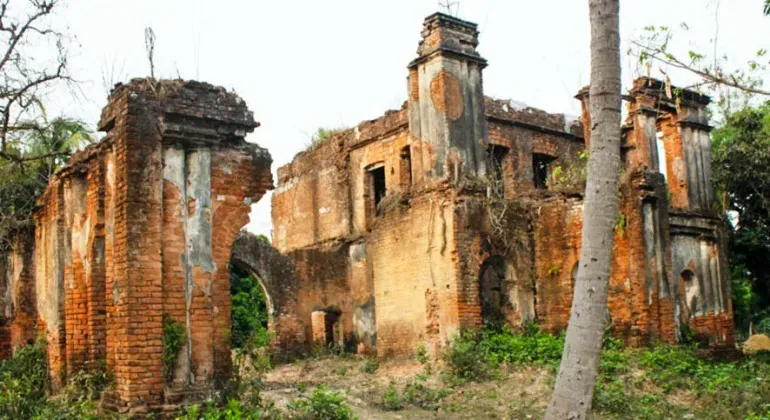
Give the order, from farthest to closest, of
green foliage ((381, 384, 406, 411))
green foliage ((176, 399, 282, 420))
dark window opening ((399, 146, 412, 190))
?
dark window opening ((399, 146, 412, 190)), green foliage ((381, 384, 406, 411)), green foliage ((176, 399, 282, 420))

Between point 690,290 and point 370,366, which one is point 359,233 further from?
point 690,290

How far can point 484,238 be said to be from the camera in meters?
15.8

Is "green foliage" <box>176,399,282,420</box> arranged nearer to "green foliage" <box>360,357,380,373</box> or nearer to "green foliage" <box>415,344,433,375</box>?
"green foliage" <box>415,344,433,375</box>

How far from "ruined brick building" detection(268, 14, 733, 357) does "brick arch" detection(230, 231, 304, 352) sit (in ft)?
0.23

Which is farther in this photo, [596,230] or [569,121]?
Result: [569,121]

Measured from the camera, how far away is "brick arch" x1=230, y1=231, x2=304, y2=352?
66.6ft

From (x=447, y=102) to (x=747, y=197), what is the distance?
1206cm

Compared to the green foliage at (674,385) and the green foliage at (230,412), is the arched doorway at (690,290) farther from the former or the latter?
the green foliage at (230,412)

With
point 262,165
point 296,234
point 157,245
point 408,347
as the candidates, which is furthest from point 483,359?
point 296,234

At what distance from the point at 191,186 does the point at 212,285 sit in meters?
1.14

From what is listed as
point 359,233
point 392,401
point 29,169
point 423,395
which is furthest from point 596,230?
point 359,233

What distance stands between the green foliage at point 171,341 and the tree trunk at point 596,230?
4.40 metres

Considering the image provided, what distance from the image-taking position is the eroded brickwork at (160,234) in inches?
359

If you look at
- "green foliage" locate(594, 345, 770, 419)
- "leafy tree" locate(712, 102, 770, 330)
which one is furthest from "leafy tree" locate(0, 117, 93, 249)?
"leafy tree" locate(712, 102, 770, 330)
